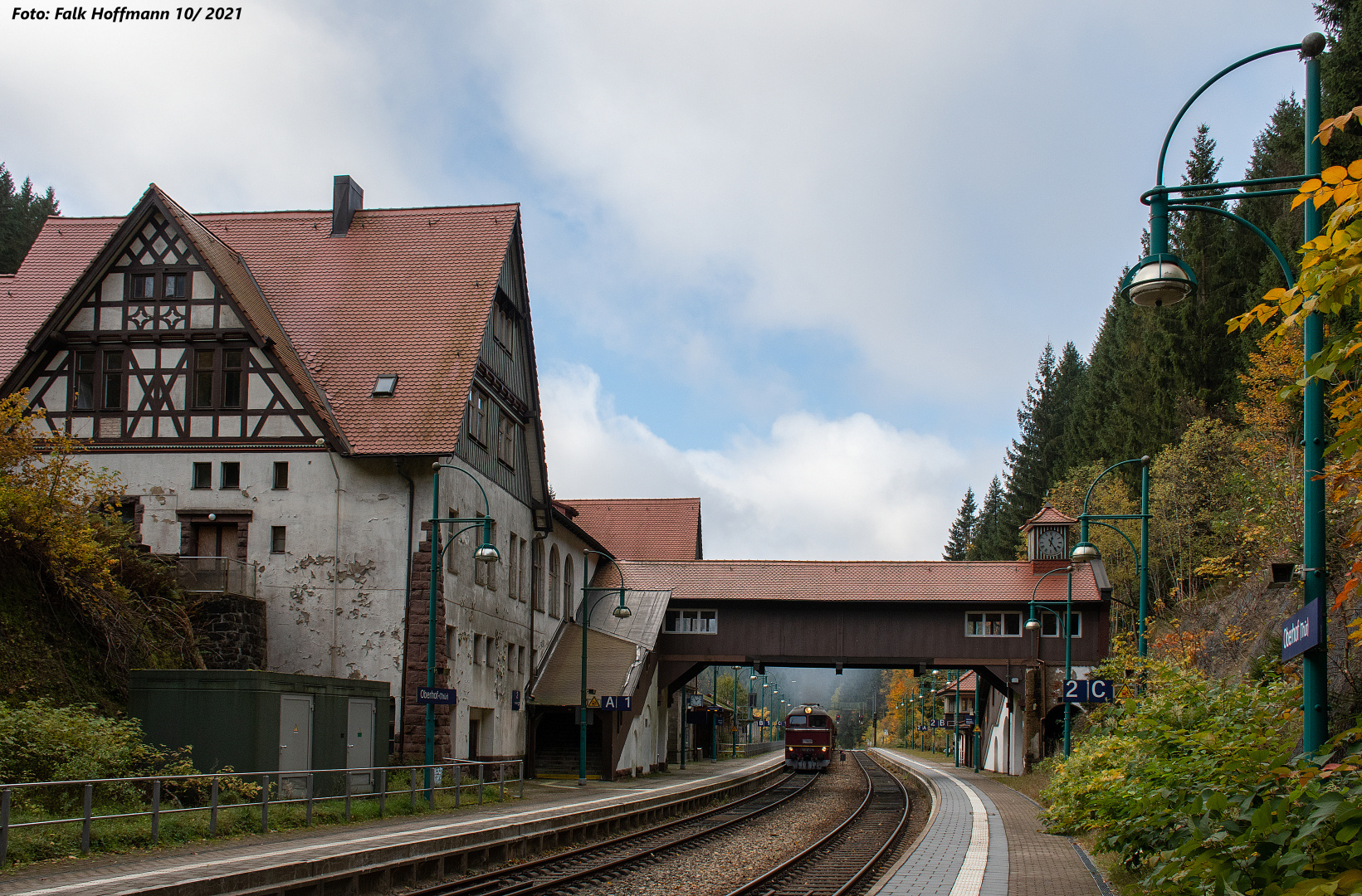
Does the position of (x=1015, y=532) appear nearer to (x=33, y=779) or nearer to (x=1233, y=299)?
(x=1233, y=299)

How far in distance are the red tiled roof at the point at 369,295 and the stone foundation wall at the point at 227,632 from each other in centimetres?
460

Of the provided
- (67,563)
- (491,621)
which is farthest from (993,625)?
(67,563)

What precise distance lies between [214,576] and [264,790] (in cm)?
1211

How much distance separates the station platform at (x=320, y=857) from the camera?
1191 centimetres

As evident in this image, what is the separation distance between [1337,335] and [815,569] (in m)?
39.7

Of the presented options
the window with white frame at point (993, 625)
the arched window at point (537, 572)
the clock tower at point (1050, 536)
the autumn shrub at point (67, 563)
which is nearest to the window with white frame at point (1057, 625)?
the window with white frame at point (993, 625)

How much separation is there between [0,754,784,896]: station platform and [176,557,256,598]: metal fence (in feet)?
28.6

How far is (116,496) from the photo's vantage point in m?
26.2

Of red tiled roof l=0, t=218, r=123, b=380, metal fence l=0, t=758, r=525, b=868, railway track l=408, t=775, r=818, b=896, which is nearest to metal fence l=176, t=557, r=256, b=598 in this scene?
metal fence l=0, t=758, r=525, b=868

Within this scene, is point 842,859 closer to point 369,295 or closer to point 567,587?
point 369,295

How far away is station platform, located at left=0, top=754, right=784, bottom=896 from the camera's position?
11914mm

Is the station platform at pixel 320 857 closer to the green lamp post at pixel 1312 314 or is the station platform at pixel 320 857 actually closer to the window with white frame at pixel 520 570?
the green lamp post at pixel 1312 314

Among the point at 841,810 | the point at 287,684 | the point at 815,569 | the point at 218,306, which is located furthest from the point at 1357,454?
the point at 815,569

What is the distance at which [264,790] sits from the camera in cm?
1711
